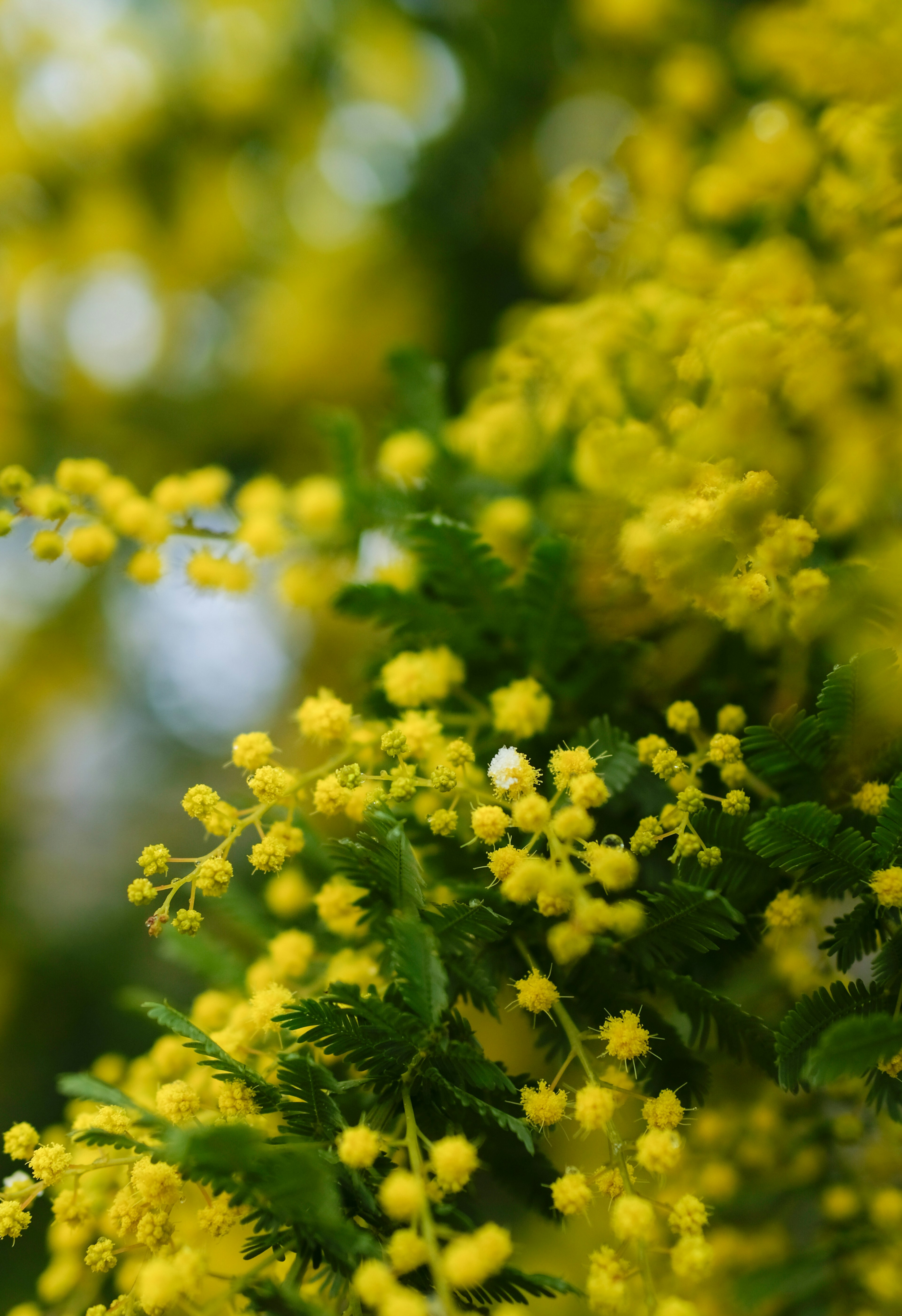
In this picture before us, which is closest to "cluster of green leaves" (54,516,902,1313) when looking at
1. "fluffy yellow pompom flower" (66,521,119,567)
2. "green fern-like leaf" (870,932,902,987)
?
"green fern-like leaf" (870,932,902,987)

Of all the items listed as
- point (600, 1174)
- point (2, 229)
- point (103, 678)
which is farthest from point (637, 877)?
point (2, 229)

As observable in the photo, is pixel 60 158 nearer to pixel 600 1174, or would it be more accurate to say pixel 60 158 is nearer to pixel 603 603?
pixel 603 603

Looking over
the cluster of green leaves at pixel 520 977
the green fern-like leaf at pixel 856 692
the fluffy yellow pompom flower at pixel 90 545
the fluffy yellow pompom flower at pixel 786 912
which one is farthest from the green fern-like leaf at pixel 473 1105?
the fluffy yellow pompom flower at pixel 90 545

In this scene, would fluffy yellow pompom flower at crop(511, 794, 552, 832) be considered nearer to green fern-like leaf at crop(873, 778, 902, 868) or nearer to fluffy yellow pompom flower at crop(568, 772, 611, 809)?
fluffy yellow pompom flower at crop(568, 772, 611, 809)

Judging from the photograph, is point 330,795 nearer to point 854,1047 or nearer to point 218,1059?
point 218,1059

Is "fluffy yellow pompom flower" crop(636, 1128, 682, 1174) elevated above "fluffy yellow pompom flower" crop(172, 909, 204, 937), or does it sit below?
below

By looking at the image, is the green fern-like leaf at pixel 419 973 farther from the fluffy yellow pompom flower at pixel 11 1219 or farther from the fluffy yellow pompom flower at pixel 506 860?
the fluffy yellow pompom flower at pixel 11 1219

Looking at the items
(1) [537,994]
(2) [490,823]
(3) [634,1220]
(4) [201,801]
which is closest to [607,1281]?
(3) [634,1220]
